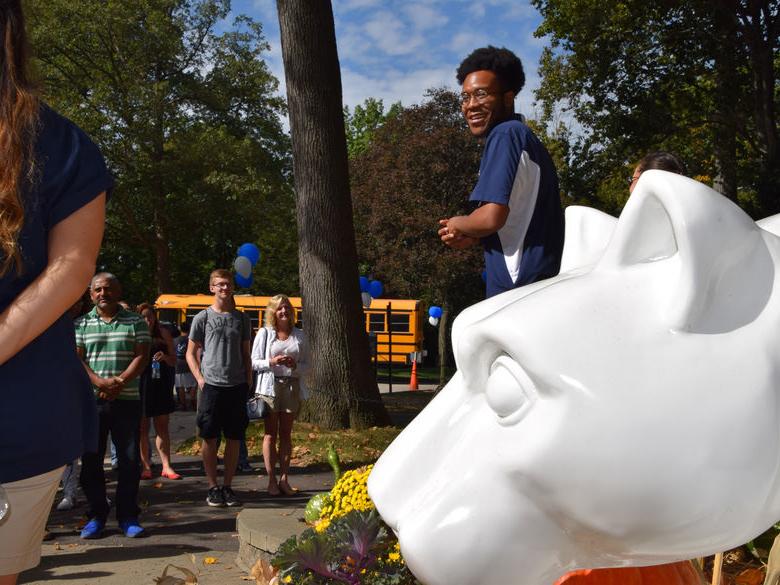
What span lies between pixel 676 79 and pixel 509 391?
17.9 meters

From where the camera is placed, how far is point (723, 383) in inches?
36.9

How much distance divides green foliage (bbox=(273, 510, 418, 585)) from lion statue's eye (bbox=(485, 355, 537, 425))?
141 centimetres

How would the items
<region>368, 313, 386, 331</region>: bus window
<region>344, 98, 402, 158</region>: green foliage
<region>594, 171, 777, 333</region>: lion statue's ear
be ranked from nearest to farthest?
1. <region>594, 171, 777, 333</region>: lion statue's ear
2. <region>368, 313, 386, 331</region>: bus window
3. <region>344, 98, 402, 158</region>: green foliage

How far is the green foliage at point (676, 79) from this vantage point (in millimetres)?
15953

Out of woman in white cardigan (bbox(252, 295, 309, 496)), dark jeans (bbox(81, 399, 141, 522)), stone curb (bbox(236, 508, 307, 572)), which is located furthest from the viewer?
woman in white cardigan (bbox(252, 295, 309, 496))

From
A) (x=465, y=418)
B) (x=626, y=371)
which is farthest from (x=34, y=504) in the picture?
(x=626, y=371)

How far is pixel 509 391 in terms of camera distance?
1.03 m

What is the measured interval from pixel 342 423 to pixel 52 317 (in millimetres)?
7193

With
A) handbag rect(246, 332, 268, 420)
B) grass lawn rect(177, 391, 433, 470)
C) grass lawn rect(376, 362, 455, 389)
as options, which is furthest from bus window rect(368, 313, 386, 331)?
handbag rect(246, 332, 268, 420)

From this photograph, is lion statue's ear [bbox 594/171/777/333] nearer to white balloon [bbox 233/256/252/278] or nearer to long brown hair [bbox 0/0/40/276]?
long brown hair [bbox 0/0/40/276]

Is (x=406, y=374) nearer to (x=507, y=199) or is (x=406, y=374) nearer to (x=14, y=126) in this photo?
(x=507, y=199)

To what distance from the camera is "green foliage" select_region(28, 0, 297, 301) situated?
76.4 ft

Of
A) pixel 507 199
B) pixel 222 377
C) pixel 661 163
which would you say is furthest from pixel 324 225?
pixel 507 199

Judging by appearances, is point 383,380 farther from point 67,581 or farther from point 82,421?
point 82,421
